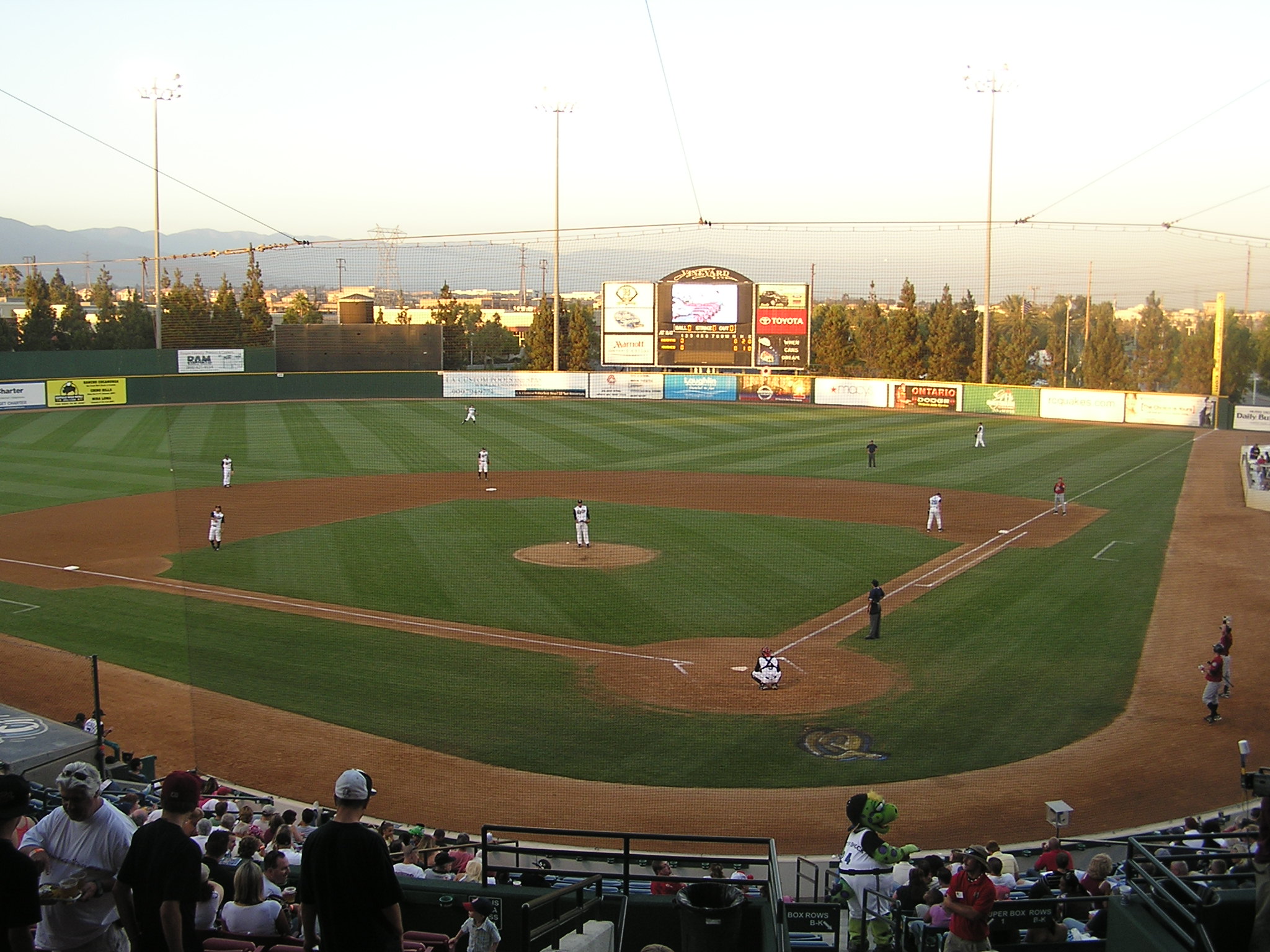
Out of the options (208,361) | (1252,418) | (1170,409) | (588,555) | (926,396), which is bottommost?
(588,555)

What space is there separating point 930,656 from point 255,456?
28501 mm

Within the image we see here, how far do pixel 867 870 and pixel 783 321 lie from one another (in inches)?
1856

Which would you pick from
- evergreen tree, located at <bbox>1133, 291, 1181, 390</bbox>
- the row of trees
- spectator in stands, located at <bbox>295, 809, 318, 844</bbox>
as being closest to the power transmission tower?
spectator in stands, located at <bbox>295, 809, 318, 844</bbox>

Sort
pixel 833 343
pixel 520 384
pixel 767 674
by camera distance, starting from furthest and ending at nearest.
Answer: pixel 833 343, pixel 520 384, pixel 767 674

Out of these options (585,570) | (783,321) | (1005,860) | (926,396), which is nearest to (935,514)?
(585,570)

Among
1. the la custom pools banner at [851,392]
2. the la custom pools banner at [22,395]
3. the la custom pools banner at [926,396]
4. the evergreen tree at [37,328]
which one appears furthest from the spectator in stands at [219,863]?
the evergreen tree at [37,328]

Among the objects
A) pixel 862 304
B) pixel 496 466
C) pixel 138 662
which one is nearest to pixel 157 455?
pixel 496 466

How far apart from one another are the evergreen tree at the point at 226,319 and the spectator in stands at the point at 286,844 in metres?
42.4

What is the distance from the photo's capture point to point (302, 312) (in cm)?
6347

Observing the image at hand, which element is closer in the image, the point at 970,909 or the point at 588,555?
the point at 970,909

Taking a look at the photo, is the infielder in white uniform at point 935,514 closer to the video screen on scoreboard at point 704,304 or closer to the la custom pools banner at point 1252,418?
the video screen on scoreboard at point 704,304

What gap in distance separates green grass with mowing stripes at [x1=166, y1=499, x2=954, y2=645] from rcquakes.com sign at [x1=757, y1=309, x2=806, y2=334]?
2668cm

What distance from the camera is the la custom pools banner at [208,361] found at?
51.3 m

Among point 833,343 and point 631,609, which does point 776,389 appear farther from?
point 631,609
